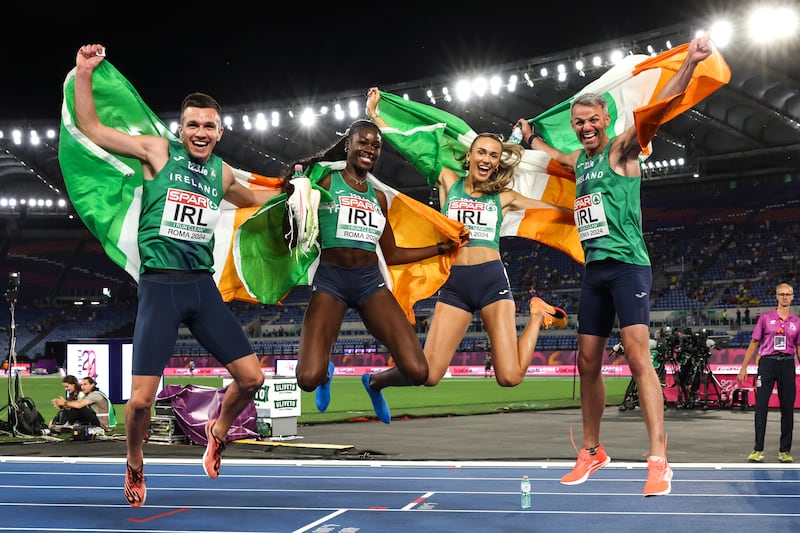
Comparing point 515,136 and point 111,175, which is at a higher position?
point 515,136

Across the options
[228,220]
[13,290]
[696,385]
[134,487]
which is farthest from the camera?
[696,385]

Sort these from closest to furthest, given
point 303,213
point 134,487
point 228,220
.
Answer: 1. point 303,213
2. point 134,487
3. point 228,220

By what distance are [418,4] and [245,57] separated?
7147 mm

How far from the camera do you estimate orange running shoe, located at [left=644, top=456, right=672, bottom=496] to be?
5.46 m

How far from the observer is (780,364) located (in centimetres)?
1105

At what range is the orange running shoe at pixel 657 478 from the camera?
546cm

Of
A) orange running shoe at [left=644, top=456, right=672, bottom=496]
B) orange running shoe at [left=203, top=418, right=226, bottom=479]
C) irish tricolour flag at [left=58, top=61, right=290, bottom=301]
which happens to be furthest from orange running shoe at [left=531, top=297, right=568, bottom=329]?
irish tricolour flag at [left=58, top=61, right=290, bottom=301]

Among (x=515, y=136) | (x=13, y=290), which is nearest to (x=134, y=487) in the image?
Result: (x=515, y=136)

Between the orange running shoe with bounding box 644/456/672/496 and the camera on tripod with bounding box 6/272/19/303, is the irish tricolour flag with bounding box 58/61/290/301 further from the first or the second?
the camera on tripod with bounding box 6/272/19/303

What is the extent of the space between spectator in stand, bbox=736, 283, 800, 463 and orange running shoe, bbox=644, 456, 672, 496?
233 inches

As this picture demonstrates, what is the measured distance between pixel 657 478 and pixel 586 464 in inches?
27.3

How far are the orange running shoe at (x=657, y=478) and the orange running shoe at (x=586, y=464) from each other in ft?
1.69

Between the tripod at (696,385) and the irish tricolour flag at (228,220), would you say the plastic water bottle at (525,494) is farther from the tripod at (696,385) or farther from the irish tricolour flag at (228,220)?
the tripod at (696,385)

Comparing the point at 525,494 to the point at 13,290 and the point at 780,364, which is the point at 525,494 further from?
the point at 13,290
